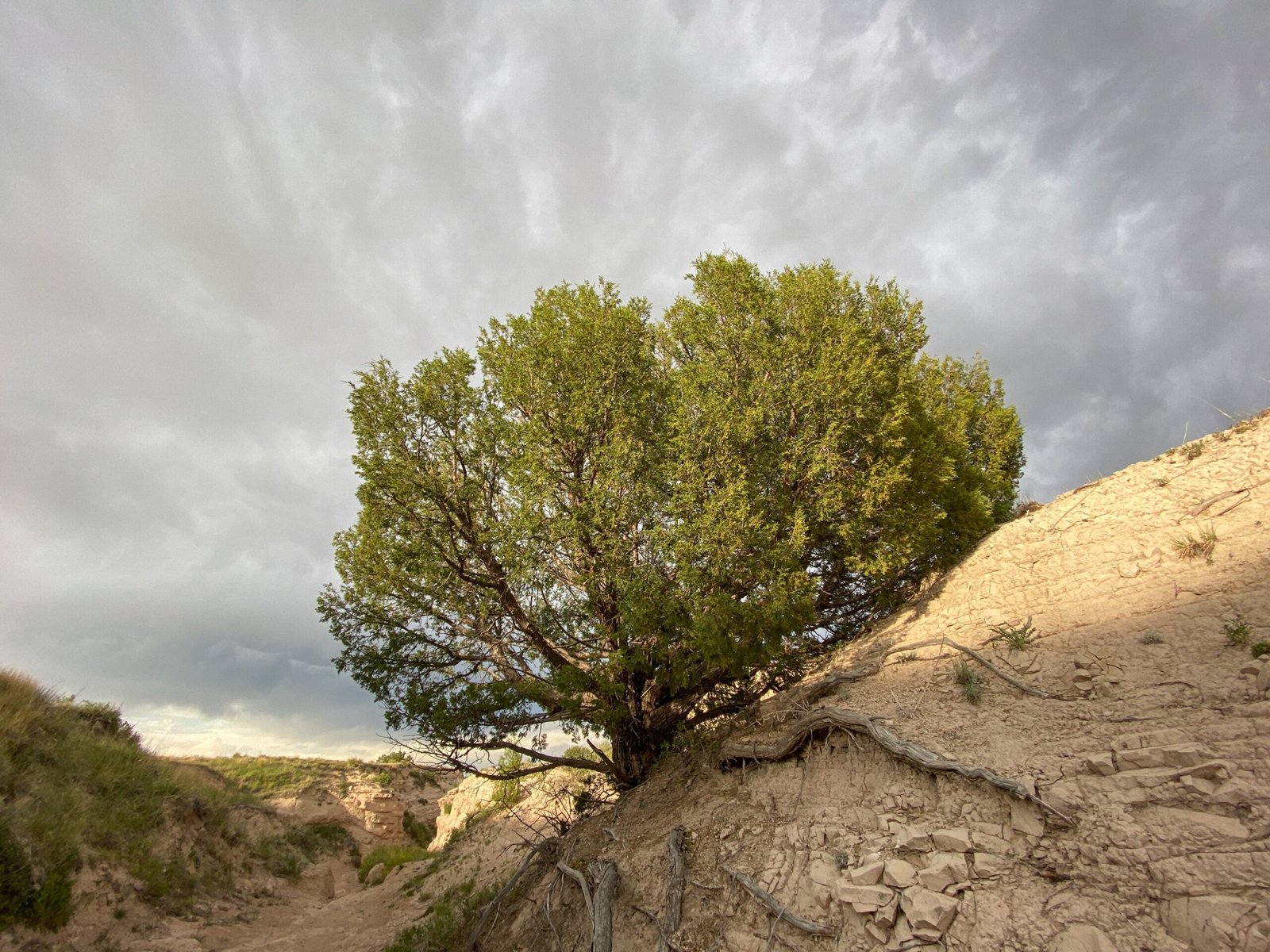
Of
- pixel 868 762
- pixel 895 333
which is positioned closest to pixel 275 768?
pixel 868 762

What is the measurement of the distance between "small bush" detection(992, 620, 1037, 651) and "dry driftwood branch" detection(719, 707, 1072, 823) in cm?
260

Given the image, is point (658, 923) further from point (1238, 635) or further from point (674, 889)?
point (1238, 635)

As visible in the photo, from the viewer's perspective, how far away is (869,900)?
5.82m

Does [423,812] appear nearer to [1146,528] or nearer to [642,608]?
[642,608]

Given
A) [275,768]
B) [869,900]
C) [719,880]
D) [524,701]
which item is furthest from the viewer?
[275,768]

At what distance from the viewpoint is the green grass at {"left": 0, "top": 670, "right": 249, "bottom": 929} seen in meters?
10.3

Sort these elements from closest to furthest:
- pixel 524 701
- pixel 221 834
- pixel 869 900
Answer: pixel 869 900
pixel 524 701
pixel 221 834

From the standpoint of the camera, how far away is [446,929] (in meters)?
11.4

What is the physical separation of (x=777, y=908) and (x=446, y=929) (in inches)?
340

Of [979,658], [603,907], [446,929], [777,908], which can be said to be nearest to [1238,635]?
[979,658]

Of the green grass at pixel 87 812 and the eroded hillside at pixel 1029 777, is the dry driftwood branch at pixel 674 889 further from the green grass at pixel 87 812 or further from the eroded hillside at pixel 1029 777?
the green grass at pixel 87 812

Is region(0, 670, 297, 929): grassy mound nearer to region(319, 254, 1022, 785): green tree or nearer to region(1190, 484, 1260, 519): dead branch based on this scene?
region(319, 254, 1022, 785): green tree

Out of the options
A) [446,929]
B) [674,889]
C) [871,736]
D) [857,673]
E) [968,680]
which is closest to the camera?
[674,889]

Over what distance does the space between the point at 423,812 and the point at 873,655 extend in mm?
32927
